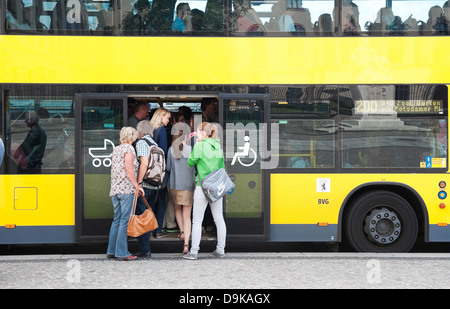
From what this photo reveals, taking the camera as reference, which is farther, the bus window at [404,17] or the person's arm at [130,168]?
the bus window at [404,17]

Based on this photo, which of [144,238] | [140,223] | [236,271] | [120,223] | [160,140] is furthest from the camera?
[160,140]

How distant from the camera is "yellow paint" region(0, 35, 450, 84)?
29.2 feet

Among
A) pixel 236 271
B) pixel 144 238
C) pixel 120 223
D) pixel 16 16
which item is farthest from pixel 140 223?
pixel 16 16

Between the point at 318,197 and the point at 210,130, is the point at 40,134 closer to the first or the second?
the point at 210,130

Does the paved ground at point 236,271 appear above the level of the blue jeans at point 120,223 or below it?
below

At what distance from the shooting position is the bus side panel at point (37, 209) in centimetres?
883

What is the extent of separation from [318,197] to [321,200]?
59 millimetres

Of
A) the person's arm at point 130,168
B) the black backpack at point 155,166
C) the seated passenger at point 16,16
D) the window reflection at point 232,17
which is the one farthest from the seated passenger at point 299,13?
the seated passenger at point 16,16

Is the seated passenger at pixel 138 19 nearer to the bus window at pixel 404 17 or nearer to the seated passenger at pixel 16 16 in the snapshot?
the seated passenger at pixel 16 16

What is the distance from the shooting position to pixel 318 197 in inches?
357

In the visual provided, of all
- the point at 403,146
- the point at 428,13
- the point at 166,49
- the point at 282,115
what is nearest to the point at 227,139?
the point at 282,115

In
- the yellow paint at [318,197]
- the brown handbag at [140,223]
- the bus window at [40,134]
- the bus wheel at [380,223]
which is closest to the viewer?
the brown handbag at [140,223]

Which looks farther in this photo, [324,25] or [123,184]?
[324,25]

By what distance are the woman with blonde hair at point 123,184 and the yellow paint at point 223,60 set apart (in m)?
1.00
